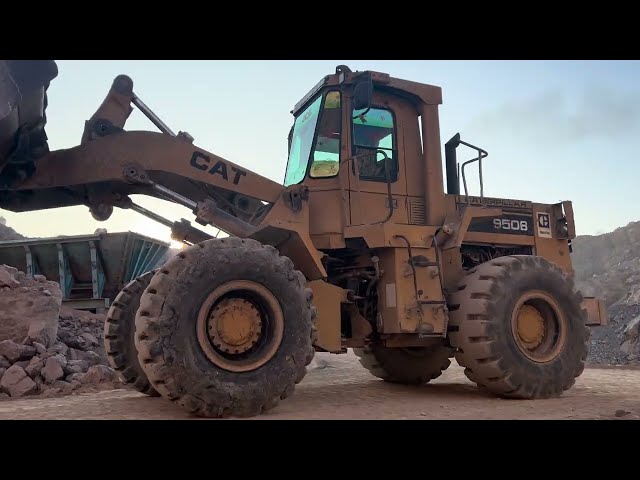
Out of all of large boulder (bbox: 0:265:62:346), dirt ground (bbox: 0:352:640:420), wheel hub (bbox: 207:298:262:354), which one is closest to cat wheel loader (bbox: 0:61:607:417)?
wheel hub (bbox: 207:298:262:354)

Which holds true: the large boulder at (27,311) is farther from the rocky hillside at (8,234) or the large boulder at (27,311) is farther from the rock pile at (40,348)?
the rocky hillside at (8,234)

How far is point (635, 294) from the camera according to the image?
24.0 meters

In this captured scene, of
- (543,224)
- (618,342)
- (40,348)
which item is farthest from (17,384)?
(618,342)

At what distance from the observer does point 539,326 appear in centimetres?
637

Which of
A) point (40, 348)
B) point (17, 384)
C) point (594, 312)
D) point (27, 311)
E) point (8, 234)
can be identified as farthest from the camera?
point (8, 234)

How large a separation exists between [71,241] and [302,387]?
7.19m

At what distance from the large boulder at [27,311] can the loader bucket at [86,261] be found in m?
3.85

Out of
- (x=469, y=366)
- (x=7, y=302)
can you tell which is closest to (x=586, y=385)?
(x=469, y=366)

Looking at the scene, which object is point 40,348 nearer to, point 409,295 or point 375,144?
point 409,295

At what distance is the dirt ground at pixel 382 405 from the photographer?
4.90 m

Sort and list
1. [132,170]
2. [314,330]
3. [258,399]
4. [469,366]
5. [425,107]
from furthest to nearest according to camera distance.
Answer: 1. [425,107]
2. [469,366]
3. [132,170]
4. [314,330]
5. [258,399]

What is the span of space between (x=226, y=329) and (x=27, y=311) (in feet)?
15.4

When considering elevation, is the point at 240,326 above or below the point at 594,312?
below

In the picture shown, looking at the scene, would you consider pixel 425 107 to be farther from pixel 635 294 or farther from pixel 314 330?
pixel 635 294
